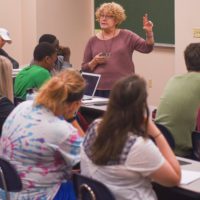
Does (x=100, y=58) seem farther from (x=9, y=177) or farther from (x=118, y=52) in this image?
(x=9, y=177)

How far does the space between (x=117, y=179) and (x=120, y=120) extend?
279 millimetres

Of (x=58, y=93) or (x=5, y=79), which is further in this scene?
(x=5, y=79)

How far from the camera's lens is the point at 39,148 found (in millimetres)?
2564

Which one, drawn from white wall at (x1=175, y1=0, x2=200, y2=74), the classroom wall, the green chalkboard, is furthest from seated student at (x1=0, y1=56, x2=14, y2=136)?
the green chalkboard

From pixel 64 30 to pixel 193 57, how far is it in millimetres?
4964

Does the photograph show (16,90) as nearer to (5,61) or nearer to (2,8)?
(5,61)

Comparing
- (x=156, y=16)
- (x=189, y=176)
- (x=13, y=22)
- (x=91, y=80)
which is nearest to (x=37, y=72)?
(x=91, y=80)

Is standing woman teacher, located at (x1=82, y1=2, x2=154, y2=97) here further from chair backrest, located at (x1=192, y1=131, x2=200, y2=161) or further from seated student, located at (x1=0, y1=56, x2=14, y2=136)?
chair backrest, located at (x1=192, y1=131, x2=200, y2=161)

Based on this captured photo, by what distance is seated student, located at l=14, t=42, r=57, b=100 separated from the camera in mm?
4621

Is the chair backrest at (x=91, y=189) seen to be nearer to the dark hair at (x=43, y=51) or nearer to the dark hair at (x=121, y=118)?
the dark hair at (x=121, y=118)

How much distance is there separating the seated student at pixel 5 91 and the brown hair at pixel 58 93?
1.00m

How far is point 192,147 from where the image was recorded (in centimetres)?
338

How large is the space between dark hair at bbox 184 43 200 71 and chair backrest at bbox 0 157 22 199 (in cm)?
154

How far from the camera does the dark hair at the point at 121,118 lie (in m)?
2.22
